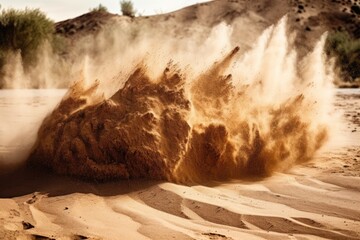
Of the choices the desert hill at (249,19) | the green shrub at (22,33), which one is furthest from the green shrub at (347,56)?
the green shrub at (22,33)

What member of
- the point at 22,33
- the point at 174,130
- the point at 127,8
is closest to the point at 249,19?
the point at 127,8

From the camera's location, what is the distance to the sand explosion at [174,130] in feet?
13.2

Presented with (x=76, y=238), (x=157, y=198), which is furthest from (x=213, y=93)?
(x=76, y=238)

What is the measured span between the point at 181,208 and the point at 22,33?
23.7 meters

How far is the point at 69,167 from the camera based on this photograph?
407 centimetres

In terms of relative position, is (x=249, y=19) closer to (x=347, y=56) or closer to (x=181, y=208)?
(x=347, y=56)

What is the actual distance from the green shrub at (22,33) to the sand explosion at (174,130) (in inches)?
831

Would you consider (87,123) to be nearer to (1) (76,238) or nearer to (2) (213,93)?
(2) (213,93)

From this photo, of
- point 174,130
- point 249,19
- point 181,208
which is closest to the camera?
point 181,208

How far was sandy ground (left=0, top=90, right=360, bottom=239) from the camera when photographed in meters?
2.84

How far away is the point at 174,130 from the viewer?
4168 mm

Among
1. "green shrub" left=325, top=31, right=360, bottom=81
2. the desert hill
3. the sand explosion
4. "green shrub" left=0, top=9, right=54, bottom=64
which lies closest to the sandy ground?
the sand explosion

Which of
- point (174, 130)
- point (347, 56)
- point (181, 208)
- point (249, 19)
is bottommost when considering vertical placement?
point (181, 208)

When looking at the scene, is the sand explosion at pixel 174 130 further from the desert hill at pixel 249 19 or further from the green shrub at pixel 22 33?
the desert hill at pixel 249 19
